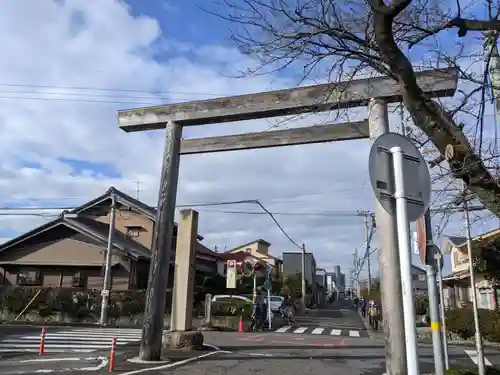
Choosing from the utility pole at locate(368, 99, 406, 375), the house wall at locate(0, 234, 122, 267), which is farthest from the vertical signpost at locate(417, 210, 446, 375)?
the house wall at locate(0, 234, 122, 267)

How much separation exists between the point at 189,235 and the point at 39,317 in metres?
17.0

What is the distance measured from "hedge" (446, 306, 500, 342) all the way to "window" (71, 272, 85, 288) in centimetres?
2082

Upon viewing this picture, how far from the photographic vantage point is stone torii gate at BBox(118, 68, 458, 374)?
779cm

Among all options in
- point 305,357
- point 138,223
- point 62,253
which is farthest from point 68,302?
point 305,357

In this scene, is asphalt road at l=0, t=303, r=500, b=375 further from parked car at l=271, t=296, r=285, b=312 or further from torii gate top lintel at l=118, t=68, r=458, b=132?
parked car at l=271, t=296, r=285, b=312

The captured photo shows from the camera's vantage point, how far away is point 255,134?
432 inches

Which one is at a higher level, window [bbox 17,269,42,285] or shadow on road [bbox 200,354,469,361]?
window [bbox 17,269,42,285]

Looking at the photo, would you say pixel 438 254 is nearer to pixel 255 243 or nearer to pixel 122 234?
pixel 122 234

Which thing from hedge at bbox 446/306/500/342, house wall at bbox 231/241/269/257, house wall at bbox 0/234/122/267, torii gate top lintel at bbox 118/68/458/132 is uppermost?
house wall at bbox 231/241/269/257

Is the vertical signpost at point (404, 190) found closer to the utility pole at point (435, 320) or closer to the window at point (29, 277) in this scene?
the utility pole at point (435, 320)

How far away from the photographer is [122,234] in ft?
112

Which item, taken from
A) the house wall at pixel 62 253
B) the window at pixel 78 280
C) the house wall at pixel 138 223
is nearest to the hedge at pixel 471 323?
the house wall at pixel 62 253

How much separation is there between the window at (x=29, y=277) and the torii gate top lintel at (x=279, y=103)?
21.4 m

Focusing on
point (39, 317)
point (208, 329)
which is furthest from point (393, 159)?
point (39, 317)
